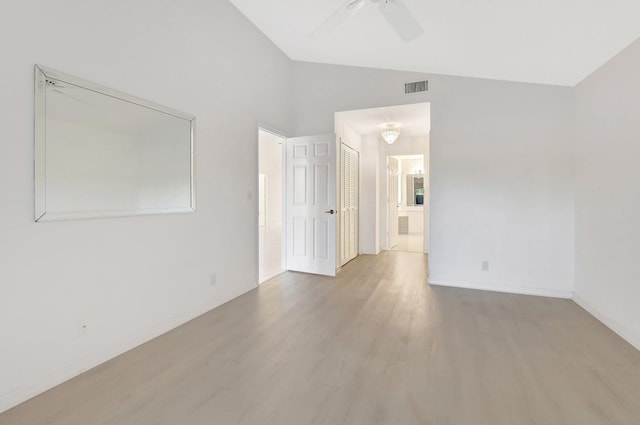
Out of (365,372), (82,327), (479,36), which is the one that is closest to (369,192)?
(479,36)

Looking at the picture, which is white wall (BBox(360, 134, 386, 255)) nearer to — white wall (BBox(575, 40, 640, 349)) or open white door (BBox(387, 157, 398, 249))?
open white door (BBox(387, 157, 398, 249))

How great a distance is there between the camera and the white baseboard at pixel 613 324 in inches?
98.9

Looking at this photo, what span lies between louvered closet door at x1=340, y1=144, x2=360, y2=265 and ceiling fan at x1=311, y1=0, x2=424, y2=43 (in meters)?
2.69

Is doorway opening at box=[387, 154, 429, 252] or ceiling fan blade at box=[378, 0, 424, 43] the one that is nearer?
ceiling fan blade at box=[378, 0, 424, 43]

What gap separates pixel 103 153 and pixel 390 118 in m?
4.29

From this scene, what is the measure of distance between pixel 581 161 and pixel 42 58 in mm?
4948

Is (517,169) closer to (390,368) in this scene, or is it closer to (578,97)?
(578,97)

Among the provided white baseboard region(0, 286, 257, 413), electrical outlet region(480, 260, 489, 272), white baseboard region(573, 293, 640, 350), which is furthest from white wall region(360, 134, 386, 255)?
white baseboard region(0, 286, 257, 413)

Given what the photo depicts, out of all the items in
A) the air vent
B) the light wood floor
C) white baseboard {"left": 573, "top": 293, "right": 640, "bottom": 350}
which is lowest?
the light wood floor

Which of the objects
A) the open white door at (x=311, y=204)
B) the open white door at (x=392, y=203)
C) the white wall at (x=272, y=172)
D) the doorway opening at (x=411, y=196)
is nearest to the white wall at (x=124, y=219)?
the open white door at (x=311, y=204)

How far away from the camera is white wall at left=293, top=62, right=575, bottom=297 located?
3.75m

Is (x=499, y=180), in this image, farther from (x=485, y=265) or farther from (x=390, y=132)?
(x=390, y=132)

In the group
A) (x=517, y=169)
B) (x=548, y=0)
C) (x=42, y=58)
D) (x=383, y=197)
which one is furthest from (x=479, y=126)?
(x=42, y=58)

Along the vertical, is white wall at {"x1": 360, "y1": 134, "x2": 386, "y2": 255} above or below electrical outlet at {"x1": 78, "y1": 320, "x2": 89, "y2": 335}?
above
